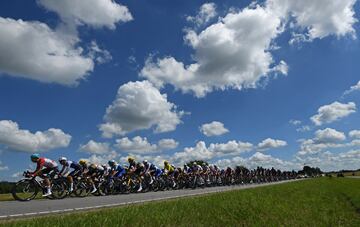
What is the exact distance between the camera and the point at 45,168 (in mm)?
16734

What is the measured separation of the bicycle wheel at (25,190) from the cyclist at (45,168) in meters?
0.38

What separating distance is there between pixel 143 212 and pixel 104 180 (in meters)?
11.8

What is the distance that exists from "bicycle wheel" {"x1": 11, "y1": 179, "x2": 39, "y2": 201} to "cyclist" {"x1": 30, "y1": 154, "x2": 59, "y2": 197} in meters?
0.38

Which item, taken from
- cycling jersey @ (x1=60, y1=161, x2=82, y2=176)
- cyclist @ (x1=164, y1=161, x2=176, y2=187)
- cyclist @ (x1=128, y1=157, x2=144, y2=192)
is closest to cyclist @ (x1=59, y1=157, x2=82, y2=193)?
cycling jersey @ (x1=60, y1=161, x2=82, y2=176)

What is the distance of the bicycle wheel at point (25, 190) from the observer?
1552 cm

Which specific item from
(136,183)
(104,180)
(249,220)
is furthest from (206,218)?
(136,183)

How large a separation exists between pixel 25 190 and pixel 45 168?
47.4 inches

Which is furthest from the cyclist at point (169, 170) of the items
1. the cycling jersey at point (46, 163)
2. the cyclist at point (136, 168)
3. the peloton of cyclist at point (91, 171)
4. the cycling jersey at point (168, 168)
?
the cycling jersey at point (46, 163)

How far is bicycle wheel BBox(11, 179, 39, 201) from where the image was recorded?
15.5m

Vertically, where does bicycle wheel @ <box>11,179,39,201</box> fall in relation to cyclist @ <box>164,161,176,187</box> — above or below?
Result: below

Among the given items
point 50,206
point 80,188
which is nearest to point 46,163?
point 80,188

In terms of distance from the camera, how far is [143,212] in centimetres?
982

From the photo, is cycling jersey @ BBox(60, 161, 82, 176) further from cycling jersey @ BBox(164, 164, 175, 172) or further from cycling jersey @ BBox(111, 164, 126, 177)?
cycling jersey @ BBox(164, 164, 175, 172)

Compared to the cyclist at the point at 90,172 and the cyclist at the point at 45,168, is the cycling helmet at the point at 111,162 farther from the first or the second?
the cyclist at the point at 45,168
